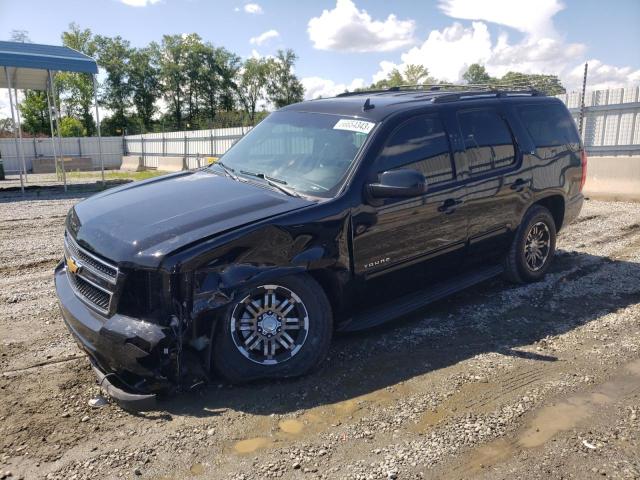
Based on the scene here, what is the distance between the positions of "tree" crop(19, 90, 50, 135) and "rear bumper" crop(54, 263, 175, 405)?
186 ft

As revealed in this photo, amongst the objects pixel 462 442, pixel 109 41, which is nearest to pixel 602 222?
pixel 462 442

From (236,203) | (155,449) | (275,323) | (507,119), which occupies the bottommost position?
(155,449)

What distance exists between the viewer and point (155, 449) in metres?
2.78

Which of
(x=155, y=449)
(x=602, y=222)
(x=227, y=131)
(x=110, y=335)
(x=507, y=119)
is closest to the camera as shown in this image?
(x=155, y=449)

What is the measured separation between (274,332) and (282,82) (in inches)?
2928

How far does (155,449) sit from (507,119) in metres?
4.41

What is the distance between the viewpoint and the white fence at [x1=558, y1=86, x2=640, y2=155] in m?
11.5

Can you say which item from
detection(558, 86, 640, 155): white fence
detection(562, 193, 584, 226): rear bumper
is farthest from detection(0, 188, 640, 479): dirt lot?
detection(558, 86, 640, 155): white fence

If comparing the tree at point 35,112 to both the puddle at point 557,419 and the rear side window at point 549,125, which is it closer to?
the rear side window at point 549,125

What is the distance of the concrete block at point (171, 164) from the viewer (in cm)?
2775

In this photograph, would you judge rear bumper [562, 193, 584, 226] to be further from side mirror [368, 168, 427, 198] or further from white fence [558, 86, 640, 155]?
white fence [558, 86, 640, 155]

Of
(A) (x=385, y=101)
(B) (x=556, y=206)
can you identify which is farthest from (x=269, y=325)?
(B) (x=556, y=206)

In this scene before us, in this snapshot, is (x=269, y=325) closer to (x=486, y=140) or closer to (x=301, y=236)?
(x=301, y=236)

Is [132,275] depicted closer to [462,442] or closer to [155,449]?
[155,449]
